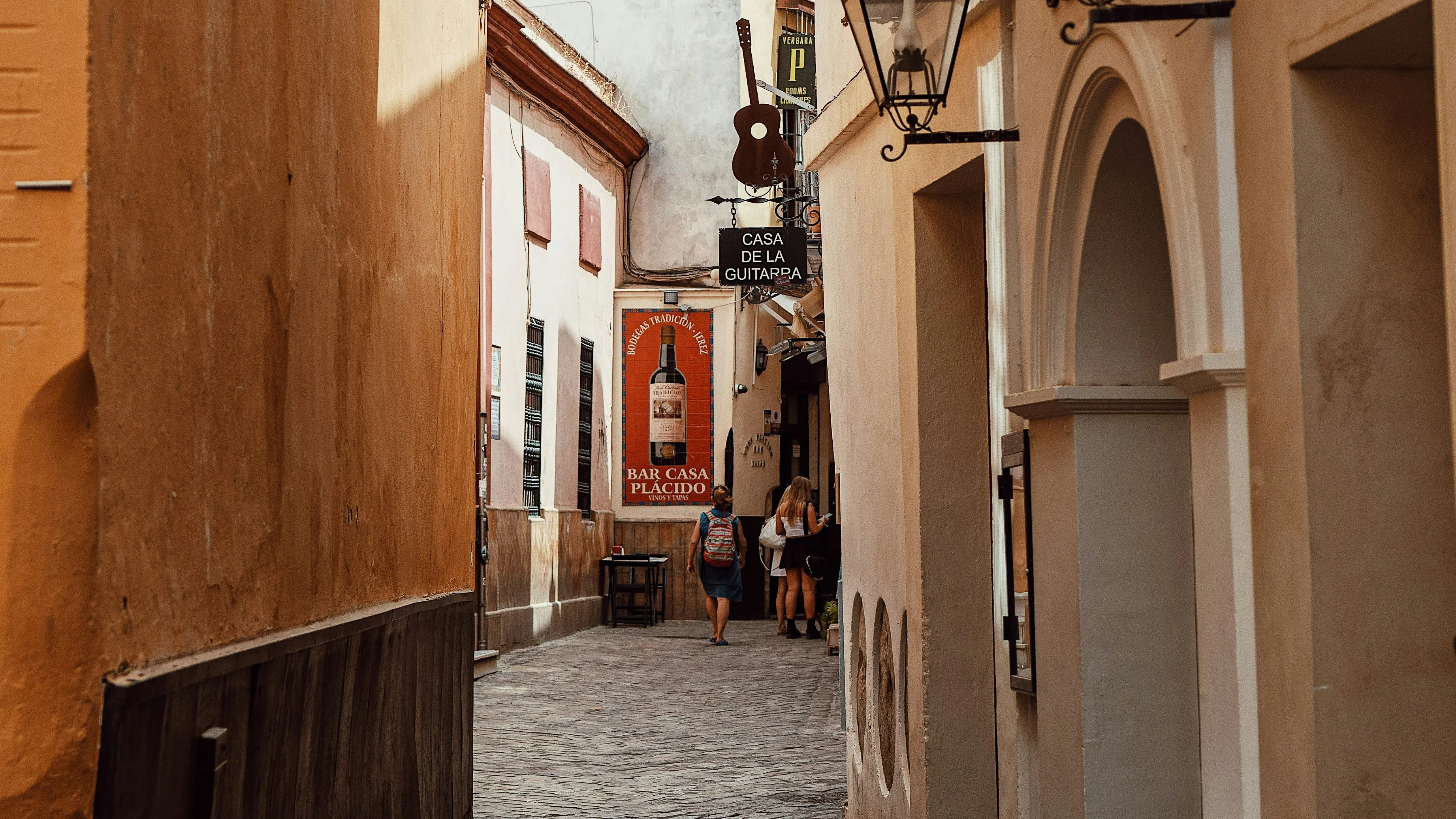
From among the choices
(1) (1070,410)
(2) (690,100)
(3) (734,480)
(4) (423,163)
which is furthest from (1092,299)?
(2) (690,100)

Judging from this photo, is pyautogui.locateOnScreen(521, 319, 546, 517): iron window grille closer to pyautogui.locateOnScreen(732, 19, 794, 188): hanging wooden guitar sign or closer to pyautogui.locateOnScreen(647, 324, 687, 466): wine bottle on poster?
pyautogui.locateOnScreen(647, 324, 687, 466): wine bottle on poster

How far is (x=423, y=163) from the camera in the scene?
279 inches

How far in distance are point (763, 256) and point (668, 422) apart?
539 centimetres

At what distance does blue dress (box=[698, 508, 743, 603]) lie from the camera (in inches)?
711

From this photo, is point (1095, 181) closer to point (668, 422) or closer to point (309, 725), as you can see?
point (309, 725)

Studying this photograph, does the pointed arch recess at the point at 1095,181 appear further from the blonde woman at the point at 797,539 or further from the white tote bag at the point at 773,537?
the white tote bag at the point at 773,537

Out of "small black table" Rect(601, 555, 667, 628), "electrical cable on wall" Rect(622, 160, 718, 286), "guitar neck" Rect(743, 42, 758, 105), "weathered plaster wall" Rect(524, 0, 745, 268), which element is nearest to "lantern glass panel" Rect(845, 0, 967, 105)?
"guitar neck" Rect(743, 42, 758, 105)

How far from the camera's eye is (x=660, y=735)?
10.9 m

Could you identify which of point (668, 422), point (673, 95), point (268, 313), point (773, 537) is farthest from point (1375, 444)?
point (673, 95)

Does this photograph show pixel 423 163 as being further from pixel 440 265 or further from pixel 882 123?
pixel 882 123

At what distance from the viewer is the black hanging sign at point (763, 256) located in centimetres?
1805

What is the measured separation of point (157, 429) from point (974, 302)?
12.4 feet

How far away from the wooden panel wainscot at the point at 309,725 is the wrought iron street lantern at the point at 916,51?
2.53 meters

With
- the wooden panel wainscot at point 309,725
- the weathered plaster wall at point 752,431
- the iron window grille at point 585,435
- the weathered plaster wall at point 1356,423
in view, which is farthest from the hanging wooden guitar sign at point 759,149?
the weathered plaster wall at point 752,431
